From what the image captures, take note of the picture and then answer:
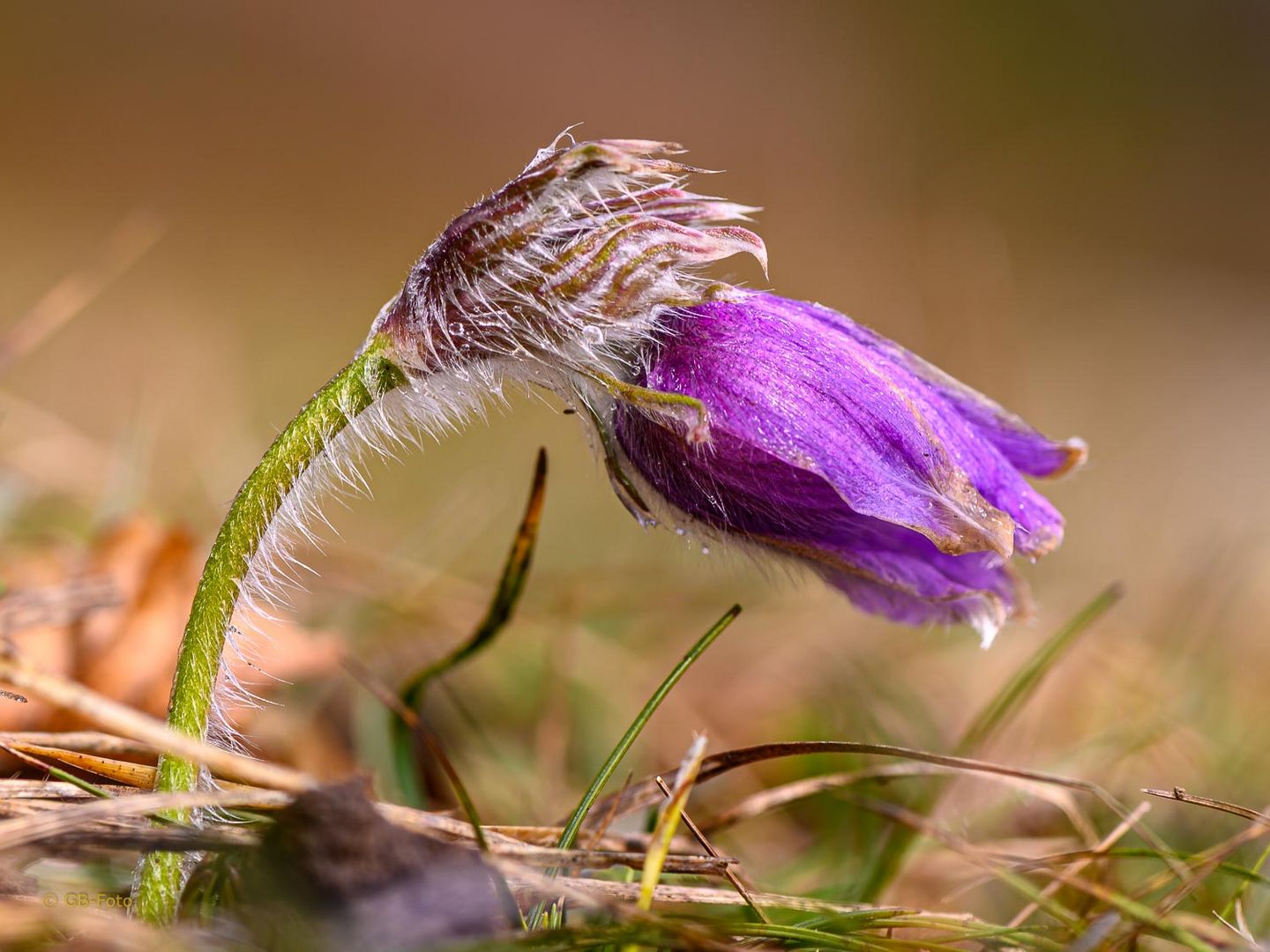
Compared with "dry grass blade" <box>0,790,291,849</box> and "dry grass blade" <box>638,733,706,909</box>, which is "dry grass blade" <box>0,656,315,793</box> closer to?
"dry grass blade" <box>0,790,291,849</box>

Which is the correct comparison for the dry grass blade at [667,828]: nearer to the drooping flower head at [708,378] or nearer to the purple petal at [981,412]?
the drooping flower head at [708,378]

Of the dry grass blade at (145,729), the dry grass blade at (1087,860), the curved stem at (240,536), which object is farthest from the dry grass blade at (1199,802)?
the curved stem at (240,536)

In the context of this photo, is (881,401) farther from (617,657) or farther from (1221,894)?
(617,657)

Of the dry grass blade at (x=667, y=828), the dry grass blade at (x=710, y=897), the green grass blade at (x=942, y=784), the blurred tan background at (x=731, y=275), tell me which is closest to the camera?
the dry grass blade at (x=667, y=828)

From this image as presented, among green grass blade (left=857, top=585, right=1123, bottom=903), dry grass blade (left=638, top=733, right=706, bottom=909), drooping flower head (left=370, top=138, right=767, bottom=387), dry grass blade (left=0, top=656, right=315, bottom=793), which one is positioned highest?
drooping flower head (left=370, top=138, right=767, bottom=387)

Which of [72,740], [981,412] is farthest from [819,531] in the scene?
[72,740]

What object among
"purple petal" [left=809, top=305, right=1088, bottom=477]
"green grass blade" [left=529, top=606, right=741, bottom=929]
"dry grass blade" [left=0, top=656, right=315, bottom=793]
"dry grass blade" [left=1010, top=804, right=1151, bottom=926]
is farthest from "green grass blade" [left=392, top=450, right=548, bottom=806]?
"dry grass blade" [left=1010, top=804, right=1151, bottom=926]
